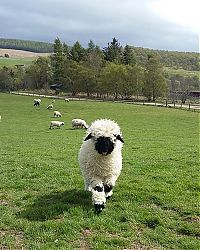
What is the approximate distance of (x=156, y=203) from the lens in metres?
8.98

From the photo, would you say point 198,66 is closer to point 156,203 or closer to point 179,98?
point 179,98

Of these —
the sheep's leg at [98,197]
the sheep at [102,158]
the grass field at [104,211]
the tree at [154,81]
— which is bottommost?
the grass field at [104,211]

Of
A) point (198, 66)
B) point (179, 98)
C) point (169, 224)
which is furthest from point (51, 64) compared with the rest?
point (169, 224)

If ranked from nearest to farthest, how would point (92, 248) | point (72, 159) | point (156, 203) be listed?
point (92, 248)
point (156, 203)
point (72, 159)

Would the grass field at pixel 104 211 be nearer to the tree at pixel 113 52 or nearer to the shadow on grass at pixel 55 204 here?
the shadow on grass at pixel 55 204

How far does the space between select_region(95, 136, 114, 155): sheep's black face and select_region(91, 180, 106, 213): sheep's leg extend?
90 centimetres

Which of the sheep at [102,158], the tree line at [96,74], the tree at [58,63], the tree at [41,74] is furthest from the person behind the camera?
the tree at [41,74]

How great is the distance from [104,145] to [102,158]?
40 centimetres

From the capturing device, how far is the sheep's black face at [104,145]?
942cm

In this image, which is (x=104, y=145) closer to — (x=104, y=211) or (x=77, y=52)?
(x=104, y=211)

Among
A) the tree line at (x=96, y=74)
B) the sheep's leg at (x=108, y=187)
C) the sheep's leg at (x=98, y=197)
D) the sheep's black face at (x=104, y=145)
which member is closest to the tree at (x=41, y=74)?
the tree line at (x=96, y=74)

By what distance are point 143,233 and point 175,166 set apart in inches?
254

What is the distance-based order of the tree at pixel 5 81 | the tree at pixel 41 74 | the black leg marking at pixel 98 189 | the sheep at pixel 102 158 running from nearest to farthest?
the black leg marking at pixel 98 189
the sheep at pixel 102 158
the tree at pixel 41 74
the tree at pixel 5 81

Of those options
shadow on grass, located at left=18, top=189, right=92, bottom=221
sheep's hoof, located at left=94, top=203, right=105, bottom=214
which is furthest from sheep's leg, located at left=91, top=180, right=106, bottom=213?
shadow on grass, located at left=18, top=189, right=92, bottom=221
